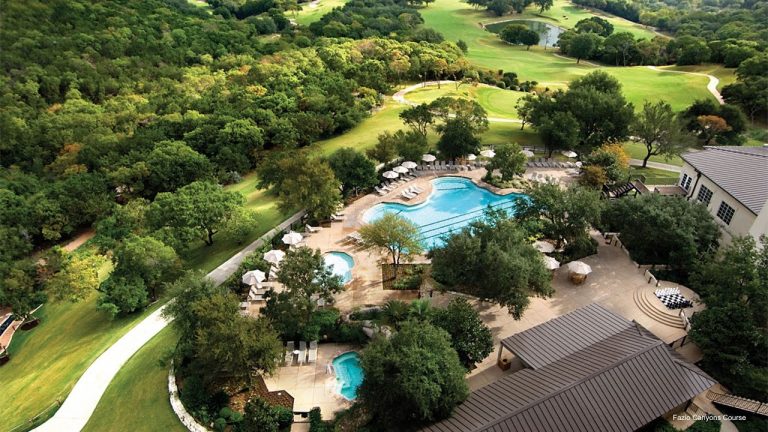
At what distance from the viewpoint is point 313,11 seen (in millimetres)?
152500

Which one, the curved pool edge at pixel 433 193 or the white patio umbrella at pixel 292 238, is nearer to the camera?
the white patio umbrella at pixel 292 238

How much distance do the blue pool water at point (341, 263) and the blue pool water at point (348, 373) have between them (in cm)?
721

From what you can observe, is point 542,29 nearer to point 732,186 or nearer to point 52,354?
point 732,186

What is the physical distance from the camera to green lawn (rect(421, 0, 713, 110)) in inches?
2781

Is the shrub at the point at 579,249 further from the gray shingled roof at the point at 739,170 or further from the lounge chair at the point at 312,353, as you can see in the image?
the lounge chair at the point at 312,353

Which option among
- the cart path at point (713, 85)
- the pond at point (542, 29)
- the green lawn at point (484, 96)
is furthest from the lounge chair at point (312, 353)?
the pond at point (542, 29)

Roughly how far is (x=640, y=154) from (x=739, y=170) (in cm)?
1913

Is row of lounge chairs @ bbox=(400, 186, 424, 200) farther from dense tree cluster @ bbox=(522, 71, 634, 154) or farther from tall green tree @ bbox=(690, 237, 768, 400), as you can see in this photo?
tall green tree @ bbox=(690, 237, 768, 400)

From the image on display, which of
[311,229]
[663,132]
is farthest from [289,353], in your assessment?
[663,132]

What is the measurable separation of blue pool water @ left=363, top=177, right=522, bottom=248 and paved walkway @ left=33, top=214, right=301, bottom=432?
16193 millimetres

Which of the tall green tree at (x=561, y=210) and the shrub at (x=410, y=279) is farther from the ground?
the tall green tree at (x=561, y=210)

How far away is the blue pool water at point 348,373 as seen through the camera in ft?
82.6

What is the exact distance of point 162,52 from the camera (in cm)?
9288

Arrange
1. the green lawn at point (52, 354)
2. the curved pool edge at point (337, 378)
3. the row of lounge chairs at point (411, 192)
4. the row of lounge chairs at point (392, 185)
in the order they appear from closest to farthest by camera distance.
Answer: the curved pool edge at point (337, 378) < the green lawn at point (52, 354) < the row of lounge chairs at point (411, 192) < the row of lounge chairs at point (392, 185)
